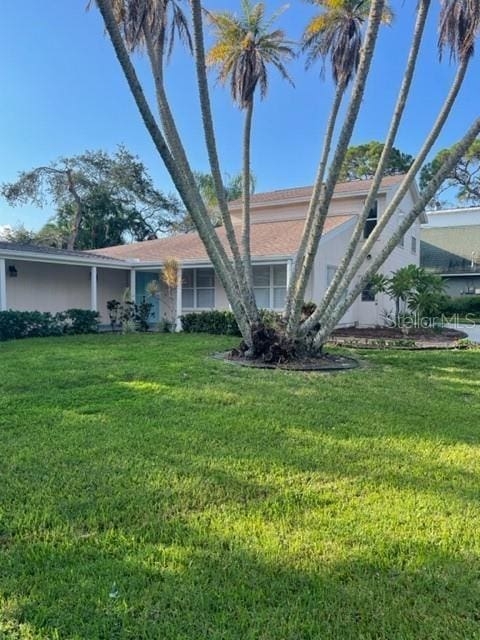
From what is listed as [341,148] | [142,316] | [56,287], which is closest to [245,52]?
[341,148]

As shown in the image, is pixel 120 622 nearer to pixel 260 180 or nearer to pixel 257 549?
pixel 257 549

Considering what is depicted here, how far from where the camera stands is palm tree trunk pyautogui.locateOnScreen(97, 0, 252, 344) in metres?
6.49

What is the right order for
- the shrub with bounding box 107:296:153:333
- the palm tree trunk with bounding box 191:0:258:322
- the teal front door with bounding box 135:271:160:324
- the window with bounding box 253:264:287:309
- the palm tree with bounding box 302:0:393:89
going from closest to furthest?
the palm tree trunk with bounding box 191:0:258:322
the palm tree with bounding box 302:0:393:89
the window with bounding box 253:264:287:309
the shrub with bounding box 107:296:153:333
the teal front door with bounding box 135:271:160:324

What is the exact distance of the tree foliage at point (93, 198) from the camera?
3127cm

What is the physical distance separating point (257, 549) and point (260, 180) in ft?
107

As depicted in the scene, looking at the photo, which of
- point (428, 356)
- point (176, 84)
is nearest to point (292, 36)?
point (176, 84)

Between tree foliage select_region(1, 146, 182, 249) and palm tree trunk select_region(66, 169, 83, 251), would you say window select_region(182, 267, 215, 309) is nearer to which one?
palm tree trunk select_region(66, 169, 83, 251)

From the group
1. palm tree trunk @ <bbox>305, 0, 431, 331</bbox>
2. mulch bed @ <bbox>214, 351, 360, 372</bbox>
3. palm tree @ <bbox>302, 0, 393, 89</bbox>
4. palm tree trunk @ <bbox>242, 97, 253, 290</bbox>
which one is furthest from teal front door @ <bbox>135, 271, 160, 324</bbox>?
palm tree @ <bbox>302, 0, 393, 89</bbox>

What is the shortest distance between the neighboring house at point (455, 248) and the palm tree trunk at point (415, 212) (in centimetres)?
2029

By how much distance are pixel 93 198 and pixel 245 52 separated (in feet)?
81.1

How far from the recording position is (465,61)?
859 centimetres

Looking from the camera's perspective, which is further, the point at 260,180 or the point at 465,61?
the point at 260,180

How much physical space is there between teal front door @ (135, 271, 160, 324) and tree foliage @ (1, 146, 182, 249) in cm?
→ 1439

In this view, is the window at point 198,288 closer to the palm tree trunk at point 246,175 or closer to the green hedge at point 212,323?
the green hedge at point 212,323
